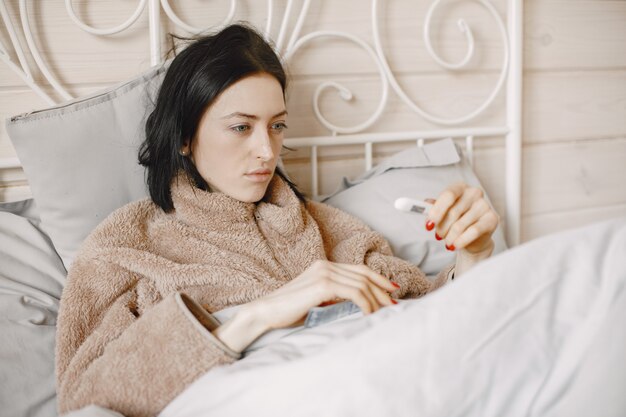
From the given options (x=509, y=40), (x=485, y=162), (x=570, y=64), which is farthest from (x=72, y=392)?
(x=570, y=64)

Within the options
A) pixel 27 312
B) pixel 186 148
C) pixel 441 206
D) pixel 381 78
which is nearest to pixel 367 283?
pixel 441 206

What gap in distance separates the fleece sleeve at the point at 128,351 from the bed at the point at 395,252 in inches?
2.1

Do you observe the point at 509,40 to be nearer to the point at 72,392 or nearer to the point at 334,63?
the point at 334,63

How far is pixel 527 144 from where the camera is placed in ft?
5.43

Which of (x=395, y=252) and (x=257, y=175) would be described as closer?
(x=257, y=175)

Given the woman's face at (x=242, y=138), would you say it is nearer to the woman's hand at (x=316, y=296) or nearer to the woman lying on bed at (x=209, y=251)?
the woman lying on bed at (x=209, y=251)

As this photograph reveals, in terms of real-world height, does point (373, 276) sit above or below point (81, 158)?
below

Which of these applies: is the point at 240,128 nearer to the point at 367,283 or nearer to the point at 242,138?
the point at 242,138

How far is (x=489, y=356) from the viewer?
22.5 inches

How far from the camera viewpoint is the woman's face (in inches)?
39.6

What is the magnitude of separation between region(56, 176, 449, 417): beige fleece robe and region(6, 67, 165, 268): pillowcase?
10cm

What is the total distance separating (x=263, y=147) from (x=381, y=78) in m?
0.59

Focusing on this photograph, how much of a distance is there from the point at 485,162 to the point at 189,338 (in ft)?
3.80

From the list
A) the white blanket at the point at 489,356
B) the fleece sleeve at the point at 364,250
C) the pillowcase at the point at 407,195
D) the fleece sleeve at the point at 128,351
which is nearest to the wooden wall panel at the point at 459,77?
the pillowcase at the point at 407,195
